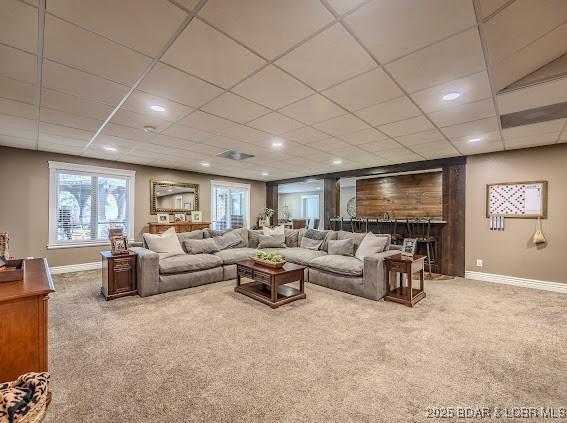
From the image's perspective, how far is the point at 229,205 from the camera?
27.7 ft

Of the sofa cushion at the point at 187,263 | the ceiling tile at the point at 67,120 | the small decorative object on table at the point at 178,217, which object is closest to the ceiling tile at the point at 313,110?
the ceiling tile at the point at 67,120

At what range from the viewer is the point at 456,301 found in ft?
12.0

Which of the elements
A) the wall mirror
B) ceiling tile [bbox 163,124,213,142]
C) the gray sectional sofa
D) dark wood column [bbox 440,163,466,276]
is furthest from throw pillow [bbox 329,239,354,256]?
the wall mirror

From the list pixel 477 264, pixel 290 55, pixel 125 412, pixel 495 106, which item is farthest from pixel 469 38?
pixel 477 264

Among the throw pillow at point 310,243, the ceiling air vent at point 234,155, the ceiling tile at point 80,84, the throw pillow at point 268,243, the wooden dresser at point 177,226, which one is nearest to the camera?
the ceiling tile at point 80,84

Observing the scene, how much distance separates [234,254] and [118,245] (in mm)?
1891

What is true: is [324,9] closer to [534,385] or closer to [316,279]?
[534,385]

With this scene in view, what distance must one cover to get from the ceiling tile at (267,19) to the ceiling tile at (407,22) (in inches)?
8.9

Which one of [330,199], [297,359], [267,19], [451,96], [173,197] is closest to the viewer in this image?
[267,19]

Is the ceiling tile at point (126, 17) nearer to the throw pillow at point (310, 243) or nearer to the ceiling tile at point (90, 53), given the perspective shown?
the ceiling tile at point (90, 53)

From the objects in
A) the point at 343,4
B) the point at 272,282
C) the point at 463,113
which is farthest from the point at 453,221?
the point at 343,4

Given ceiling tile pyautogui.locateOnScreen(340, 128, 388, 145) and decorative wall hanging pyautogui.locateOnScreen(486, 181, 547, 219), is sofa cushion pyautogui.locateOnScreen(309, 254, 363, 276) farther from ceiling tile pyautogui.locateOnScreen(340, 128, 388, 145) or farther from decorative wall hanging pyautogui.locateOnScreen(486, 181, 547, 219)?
decorative wall hanging pyautogui.locateOnScreen(486, 181, 547, 219)

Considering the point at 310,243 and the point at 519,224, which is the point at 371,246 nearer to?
the point at 310,243

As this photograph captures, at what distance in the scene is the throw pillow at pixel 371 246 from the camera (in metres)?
4.16
